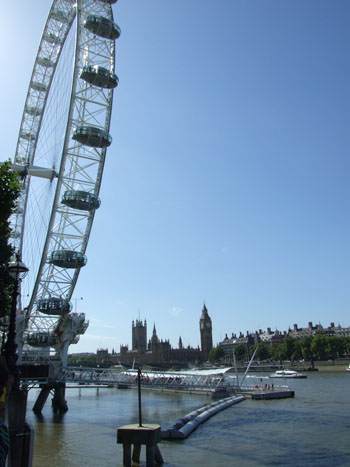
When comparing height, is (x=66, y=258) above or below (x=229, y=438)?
above

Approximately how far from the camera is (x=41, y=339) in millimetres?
47531

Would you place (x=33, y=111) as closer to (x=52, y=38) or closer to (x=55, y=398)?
(x=52, y=38)

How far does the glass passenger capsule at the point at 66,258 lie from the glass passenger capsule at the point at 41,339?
23.5ft

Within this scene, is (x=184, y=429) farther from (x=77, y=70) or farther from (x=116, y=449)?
(x=77, y=70)

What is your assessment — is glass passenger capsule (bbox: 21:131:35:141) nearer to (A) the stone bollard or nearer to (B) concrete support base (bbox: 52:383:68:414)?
(B) concrete support base (bbox: 52:383:68:414)

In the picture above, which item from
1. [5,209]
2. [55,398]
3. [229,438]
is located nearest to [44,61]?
[55,398]

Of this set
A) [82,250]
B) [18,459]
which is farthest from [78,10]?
[18,459]

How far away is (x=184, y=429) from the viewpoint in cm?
2761

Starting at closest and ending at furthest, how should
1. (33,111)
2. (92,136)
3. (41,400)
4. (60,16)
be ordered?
(92,136), (41,400), (60,16), (33,111)

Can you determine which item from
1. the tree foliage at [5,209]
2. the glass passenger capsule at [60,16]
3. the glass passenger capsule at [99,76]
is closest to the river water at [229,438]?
the tree foliage at [5,209]

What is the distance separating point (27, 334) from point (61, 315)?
3.63 m

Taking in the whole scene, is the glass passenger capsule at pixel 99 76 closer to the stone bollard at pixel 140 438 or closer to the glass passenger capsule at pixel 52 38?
the glass passenger capsule at pixel 52 38

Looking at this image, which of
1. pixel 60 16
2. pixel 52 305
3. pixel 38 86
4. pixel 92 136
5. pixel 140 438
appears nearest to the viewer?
pixel 140 438

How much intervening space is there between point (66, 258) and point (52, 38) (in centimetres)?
2108
